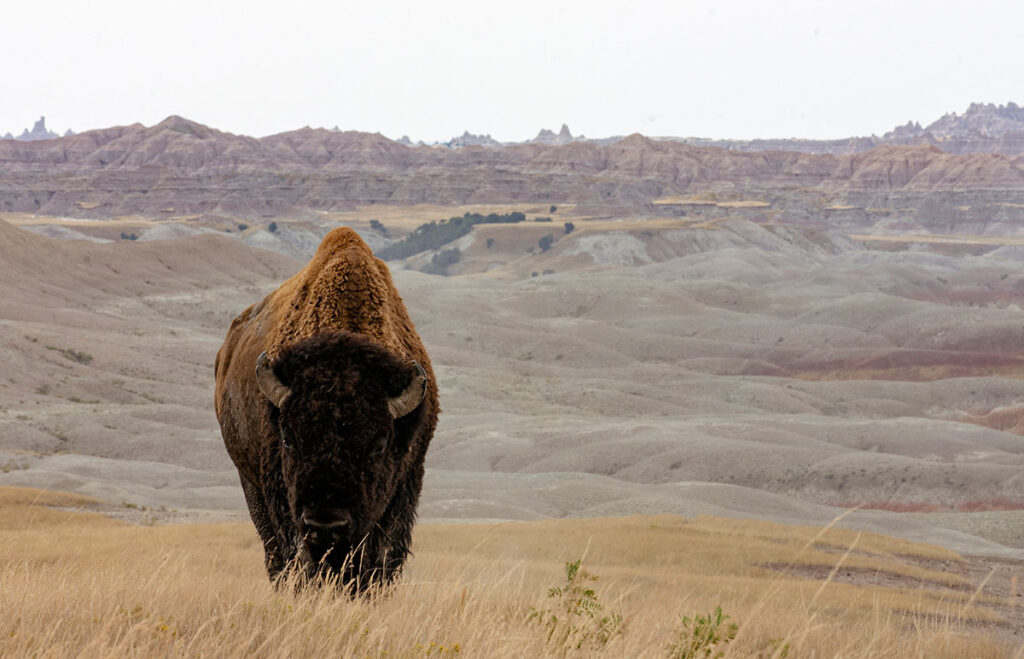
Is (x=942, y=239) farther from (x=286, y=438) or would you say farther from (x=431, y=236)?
(x=286, y=438)

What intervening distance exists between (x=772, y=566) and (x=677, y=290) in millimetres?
80276

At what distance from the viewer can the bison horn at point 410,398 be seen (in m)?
6.38

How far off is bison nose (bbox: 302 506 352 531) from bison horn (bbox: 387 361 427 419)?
2.41 feet

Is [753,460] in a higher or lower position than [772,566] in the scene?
lower

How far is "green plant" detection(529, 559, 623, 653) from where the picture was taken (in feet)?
16.1

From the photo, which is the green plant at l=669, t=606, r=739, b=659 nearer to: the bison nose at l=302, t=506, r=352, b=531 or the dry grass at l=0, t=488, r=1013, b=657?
the dry grass at l=0, t=488, r=1013, b=657

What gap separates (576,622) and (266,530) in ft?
12.6

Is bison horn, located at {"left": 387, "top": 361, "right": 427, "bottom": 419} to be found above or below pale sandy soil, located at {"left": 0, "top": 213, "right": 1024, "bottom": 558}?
above

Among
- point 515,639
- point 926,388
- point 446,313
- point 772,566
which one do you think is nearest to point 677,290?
point 446,313

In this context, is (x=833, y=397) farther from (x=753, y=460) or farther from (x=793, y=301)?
(x=793, y=301)

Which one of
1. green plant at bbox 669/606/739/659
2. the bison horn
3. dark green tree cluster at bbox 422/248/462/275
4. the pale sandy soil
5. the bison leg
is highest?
the bison horn

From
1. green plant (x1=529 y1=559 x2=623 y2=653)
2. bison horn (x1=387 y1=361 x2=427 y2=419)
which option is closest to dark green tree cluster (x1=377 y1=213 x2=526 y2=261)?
bison horn (x1=387 y1=361 x2=427 y2=419)

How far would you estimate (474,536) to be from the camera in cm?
1991

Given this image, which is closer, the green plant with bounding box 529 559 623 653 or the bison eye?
the green plant with bounding box 529 559 623 653
